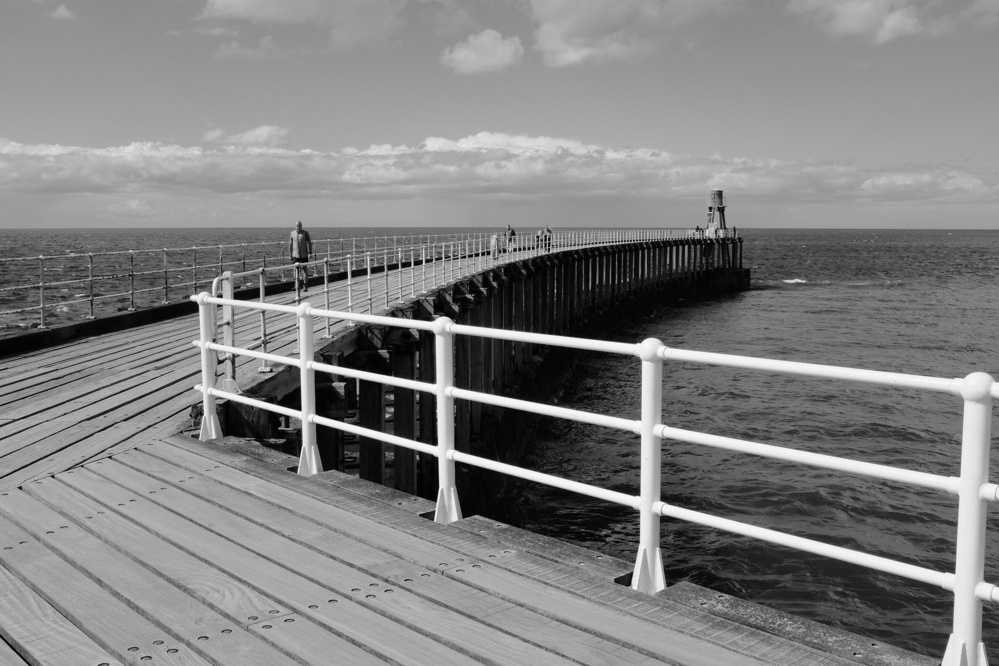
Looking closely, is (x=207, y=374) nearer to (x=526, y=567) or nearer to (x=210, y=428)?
(x=210, y=428)

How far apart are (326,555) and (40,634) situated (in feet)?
4.21

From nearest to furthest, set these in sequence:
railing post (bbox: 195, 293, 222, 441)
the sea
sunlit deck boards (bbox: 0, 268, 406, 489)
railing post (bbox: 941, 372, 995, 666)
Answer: railing post (bbox: 941, 372, 995, 666) < sunlit deck boards (bbox: 0, 268, 406, 489) < railing post (bbox: 195, 293, 222, 441) < the sea

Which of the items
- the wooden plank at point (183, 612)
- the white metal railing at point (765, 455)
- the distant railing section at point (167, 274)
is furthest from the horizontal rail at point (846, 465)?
the distant railing section at point (167, 274)

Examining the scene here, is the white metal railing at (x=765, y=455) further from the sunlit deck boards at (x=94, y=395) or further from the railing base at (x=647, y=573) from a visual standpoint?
the sunlit deck boards at (x=94, y=395)

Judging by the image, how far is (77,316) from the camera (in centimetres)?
3738

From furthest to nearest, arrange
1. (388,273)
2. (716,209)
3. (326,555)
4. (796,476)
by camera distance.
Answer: (716,209) < (388,273) < (796,476) < (326,555)

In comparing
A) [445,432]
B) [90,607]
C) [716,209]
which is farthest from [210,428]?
[716,209]

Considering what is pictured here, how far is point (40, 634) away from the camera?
3.66 meters

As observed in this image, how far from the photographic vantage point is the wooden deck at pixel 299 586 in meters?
3.45

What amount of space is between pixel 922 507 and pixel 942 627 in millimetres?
4455

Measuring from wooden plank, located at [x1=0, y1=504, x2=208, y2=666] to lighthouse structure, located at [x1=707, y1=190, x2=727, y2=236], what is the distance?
251ft

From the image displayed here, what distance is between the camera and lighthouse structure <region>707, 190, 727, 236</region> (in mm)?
78562

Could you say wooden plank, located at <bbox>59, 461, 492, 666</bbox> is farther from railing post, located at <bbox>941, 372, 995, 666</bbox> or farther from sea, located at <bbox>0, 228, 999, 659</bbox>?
sea, located at <bbox>0, 228, 999, 659</bbox>

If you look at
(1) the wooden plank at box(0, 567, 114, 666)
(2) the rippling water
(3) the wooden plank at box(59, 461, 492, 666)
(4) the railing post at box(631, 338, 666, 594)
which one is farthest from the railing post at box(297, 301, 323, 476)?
(2) the rippling water
